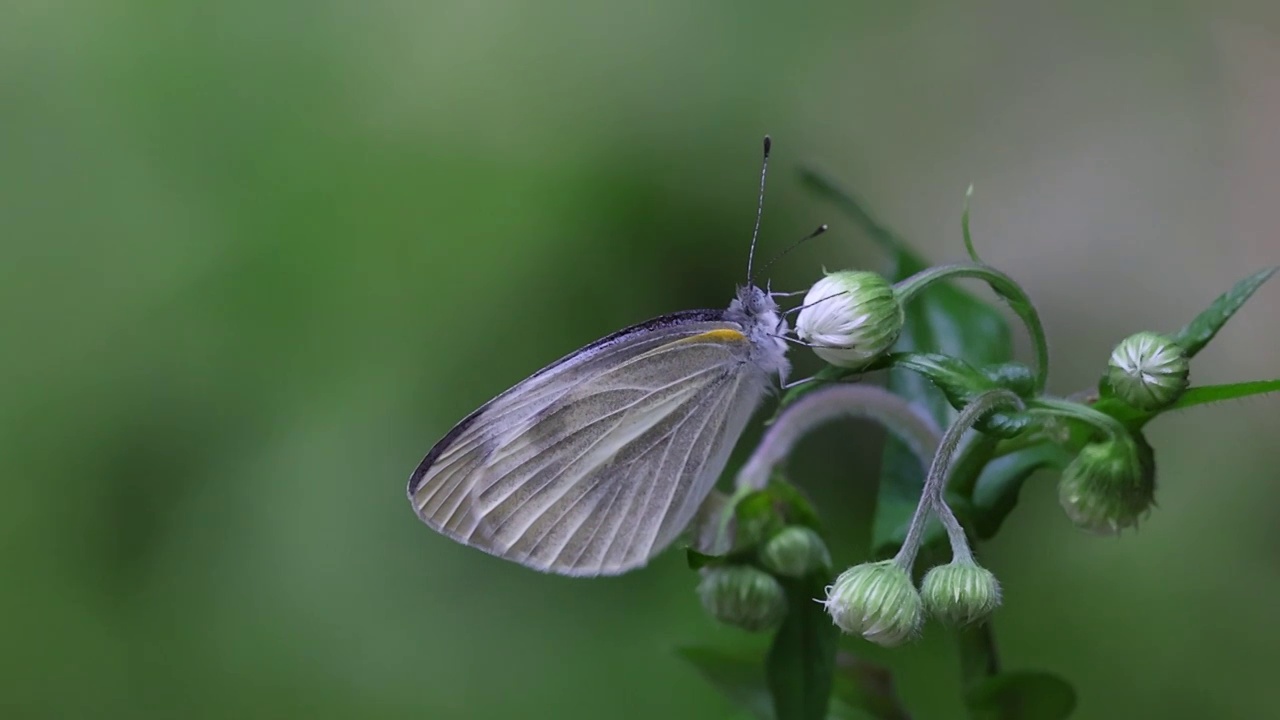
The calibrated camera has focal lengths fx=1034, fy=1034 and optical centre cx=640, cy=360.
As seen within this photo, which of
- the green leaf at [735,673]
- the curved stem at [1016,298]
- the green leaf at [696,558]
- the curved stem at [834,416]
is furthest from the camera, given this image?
the green leaf at [735,673]

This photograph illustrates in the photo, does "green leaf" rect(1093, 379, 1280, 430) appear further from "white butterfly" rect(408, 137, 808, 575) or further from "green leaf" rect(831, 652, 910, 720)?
"green leaf" rect(831, 652, 910, 720)

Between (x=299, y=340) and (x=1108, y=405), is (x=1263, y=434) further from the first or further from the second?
(x=299, y=340)

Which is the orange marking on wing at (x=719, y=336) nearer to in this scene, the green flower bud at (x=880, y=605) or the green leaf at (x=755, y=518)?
the green leaf at (x=755, y=518)

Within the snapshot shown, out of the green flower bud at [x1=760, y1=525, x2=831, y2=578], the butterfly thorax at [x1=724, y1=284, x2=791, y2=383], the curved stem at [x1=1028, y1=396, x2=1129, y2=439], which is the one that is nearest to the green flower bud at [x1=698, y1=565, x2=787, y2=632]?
the green flower bud at [x1=760, y1=525, x2=831, y2=578]

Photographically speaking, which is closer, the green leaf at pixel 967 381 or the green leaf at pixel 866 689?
the green leaf at pixel 967 381

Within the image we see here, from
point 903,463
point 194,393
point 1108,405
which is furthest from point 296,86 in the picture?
point 1108,405

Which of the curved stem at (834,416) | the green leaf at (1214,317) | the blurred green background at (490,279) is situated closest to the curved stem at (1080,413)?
the green leaf at (1214,317)

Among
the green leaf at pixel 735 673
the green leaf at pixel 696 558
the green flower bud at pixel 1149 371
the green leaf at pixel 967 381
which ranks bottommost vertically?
the green leaf at pixel 735 673
